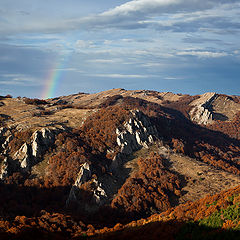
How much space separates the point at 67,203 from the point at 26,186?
41.5ft

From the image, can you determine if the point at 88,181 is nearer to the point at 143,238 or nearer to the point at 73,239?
the point at 73,239

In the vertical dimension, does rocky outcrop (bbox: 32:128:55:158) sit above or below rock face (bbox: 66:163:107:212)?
above

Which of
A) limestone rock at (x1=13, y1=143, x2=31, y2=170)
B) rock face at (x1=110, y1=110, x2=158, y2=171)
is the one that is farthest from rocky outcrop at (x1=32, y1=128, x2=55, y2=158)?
rock face at (x1=110, y1=110, x2=158, y2=171)

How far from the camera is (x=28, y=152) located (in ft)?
226

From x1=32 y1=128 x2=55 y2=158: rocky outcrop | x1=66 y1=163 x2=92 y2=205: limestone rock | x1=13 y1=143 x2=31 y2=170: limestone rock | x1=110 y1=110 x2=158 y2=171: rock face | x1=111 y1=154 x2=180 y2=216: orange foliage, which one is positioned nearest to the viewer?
x1=111 y1=154 x2=180 y2=216: orange foliage

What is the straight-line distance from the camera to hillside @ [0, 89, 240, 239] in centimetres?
3897

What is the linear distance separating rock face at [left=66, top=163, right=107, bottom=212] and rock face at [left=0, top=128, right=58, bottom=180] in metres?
Answer: 15.6

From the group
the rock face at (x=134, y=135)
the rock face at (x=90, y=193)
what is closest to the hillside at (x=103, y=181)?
the rock face at (x=90, y=193)

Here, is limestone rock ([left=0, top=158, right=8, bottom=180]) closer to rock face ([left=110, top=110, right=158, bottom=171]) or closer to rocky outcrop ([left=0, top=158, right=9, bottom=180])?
rocky outcrop ([left=0, top=158, right=9, bottom=180])

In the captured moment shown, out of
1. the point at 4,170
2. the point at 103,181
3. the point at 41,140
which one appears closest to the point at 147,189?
the point at 103,181

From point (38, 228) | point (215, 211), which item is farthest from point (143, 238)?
point (38, 228)

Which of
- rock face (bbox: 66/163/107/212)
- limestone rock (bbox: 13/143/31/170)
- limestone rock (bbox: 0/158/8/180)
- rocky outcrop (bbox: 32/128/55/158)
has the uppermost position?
rocky outcrop (bbox: 32/128/55/158)

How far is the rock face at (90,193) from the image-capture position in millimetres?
58844

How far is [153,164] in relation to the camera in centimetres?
7344
